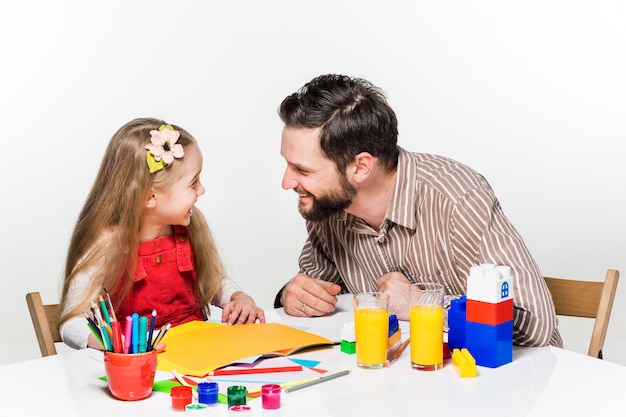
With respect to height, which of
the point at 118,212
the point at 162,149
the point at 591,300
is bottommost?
the point at 591,300

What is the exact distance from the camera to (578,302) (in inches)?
89.8

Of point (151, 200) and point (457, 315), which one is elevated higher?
point (151, 200)

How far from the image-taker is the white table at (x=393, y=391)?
1481mm

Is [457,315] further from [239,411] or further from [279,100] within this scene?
[279,100]

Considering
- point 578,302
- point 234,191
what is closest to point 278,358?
point 578,302

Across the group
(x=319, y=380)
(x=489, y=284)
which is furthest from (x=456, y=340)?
(x=319, y=380)

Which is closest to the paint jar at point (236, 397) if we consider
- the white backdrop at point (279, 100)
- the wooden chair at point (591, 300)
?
the wooden chair at point (591, 300)

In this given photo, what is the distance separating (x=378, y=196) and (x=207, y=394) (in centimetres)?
94

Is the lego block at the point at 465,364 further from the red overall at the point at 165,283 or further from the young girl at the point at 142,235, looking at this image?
the red overall at the point at 165,283

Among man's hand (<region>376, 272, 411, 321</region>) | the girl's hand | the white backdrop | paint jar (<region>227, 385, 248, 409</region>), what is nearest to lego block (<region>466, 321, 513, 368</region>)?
man's hand (<region>376, 272, 411, 321</region>)

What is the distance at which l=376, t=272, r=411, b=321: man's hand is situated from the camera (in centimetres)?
209

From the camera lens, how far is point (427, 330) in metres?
1.65

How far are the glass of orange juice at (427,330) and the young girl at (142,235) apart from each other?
0.54 m

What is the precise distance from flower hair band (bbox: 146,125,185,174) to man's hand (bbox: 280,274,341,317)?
0.45 meters
